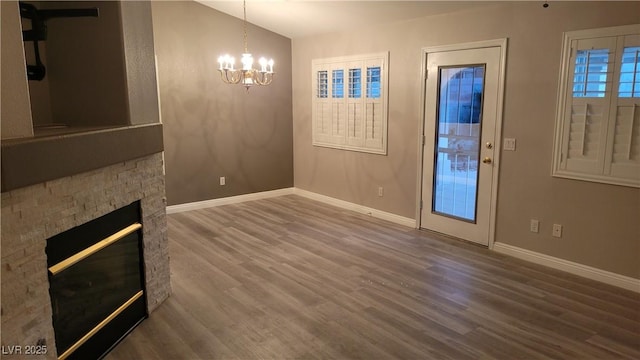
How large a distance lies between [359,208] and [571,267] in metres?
2.83

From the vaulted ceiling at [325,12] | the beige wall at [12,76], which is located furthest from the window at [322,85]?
the beige wall at [12,76]

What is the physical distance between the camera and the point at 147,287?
3.18 metres

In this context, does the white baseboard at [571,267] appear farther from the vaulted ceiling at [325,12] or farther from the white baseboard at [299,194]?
the vaulted ceiling at [325,12]

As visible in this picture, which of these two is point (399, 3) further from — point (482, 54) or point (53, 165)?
point (53, 165)

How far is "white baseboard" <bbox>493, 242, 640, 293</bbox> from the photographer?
362 centimetres

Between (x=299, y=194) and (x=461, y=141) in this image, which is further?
(x=299, y=194)

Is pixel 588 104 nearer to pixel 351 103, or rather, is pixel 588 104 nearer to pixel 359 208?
pixel 351 103

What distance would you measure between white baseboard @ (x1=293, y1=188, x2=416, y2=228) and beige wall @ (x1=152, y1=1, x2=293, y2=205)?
0.52 m

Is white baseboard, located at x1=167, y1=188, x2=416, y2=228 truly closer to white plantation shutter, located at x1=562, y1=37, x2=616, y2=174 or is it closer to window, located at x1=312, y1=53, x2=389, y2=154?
window, located at x1=312, y1=53, x2=389, y2=154

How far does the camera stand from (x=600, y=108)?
3.63 metres

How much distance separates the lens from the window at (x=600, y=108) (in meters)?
3.45

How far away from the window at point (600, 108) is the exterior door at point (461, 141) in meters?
0.65

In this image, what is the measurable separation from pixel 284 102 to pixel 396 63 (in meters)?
2.25

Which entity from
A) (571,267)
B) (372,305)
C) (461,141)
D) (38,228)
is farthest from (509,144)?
(38,228)
